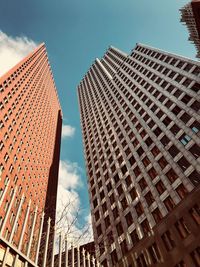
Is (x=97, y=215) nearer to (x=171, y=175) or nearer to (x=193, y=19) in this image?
(x=171, y=175)

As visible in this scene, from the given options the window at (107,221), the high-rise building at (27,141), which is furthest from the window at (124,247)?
the high-rise building at (27,141)

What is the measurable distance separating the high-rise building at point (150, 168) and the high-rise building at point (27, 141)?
11.0 meters

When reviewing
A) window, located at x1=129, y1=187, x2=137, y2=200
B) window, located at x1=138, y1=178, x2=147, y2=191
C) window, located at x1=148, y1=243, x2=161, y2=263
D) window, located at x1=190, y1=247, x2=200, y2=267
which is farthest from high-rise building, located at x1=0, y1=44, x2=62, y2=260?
window, located at x1=190, y1=247, x2=200, y2=267

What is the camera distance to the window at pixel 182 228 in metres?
25.4

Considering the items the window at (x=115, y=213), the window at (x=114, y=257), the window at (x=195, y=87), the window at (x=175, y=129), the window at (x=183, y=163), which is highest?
the window at (x=195, y=87)

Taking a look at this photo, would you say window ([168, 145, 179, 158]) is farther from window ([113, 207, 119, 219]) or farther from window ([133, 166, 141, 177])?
window ([113, 207, 119, 219])

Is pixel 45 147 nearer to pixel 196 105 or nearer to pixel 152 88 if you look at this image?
pixel 152 88

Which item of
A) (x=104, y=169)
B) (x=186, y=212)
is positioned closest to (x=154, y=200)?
(x=186, y=212)

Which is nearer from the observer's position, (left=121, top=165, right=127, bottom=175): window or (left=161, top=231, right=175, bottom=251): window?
(left=161, top=231, right=175, bottom=251): window

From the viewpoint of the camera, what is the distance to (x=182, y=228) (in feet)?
85.1

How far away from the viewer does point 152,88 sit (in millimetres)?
54938

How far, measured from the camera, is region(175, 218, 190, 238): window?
2541cm

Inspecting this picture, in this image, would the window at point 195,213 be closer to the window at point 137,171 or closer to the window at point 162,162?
the window at point 162,162

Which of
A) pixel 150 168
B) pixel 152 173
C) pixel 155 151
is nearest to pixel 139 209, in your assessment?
pixel 152 173
